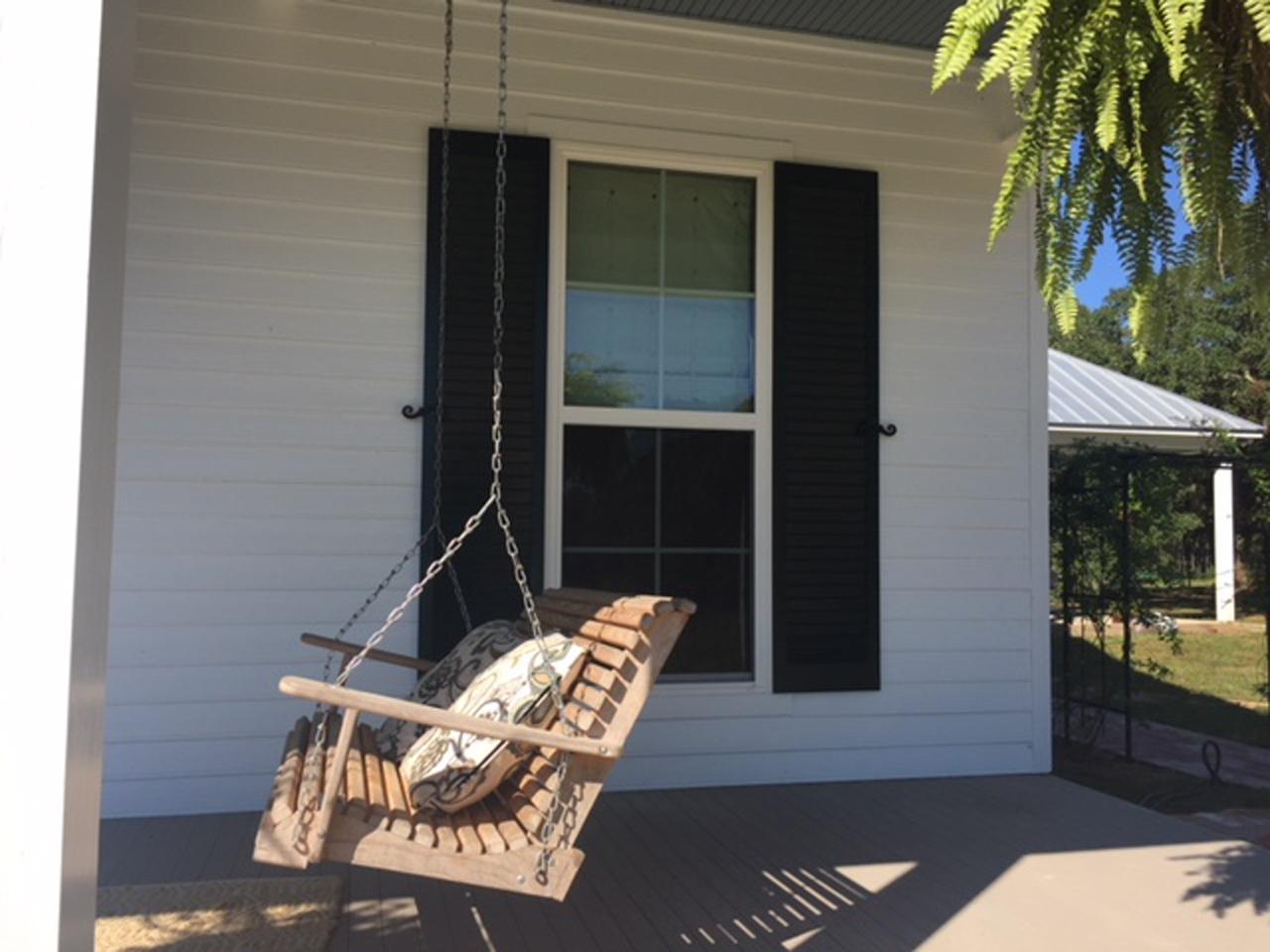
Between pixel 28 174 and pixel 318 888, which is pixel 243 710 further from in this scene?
pixel 28 174

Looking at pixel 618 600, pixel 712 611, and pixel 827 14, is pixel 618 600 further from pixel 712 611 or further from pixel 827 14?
pixel 827 14

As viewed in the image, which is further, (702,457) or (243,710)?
(702,457)

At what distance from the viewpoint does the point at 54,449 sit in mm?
1629

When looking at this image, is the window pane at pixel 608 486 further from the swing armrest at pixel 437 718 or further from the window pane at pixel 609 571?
the swing armrest at pixel 437 718

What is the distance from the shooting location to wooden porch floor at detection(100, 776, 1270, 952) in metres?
2.85

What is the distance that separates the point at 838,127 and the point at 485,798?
10.9ft

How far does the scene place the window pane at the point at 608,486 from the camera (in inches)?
169

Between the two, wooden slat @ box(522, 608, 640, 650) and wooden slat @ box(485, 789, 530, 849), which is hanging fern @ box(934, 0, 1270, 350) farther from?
wooden slat @ box(485, 789, 530, 849)

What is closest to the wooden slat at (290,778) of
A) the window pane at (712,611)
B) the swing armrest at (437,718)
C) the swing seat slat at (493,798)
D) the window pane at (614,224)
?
the swing seat slat at (493,798)

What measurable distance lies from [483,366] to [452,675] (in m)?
1.46

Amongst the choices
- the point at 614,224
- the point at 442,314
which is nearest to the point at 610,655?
the point at 442,314

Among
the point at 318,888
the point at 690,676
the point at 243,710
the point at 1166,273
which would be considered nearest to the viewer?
the point at 1166,273

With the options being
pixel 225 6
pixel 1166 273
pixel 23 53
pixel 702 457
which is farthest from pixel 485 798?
pixel 225 6

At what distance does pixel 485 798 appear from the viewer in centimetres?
249
